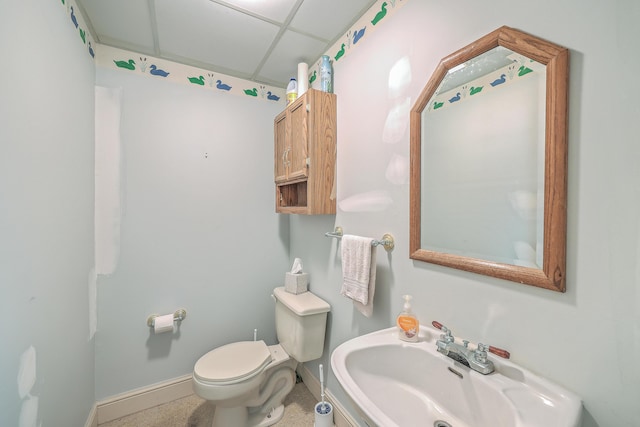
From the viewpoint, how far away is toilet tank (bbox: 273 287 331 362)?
1.53 metres

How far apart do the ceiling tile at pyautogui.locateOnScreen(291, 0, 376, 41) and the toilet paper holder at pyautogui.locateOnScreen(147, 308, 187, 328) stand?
1.96 m

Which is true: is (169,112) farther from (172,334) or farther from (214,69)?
(172,334)

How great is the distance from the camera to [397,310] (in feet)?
3.79

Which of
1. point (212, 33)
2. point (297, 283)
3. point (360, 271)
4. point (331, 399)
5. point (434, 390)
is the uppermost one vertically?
point (212, 33)

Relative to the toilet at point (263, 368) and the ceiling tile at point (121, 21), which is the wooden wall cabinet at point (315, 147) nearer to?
the toilet at point (263, 368)

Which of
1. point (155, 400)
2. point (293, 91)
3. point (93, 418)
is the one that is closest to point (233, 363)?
point (155, 400)

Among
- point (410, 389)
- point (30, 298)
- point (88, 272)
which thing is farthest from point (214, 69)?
point (410, 389)

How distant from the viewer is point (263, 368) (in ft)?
4.95

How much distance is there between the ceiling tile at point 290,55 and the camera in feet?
5.09

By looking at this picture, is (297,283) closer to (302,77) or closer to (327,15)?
(302,77)

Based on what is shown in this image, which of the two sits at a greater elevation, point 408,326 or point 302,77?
point 302,77

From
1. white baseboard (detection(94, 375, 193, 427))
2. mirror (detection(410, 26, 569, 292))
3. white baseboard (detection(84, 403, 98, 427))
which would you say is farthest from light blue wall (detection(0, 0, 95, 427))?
mirror (detection(410, 26, 569, 292))

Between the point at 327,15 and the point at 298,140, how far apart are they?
664 millimetres

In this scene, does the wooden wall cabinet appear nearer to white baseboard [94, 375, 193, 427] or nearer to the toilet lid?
the toilet lid
